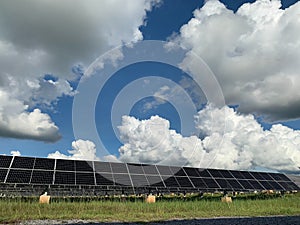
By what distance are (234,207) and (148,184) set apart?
9212 millimetres

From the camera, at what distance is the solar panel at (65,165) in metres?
24.0

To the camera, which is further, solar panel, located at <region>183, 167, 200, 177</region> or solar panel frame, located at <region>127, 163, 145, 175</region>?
solar panel, located at <region>183, 167, 200, 177</region>

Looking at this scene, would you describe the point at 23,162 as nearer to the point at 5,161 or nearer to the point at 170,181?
the point at 5,161

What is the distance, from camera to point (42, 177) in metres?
21.2

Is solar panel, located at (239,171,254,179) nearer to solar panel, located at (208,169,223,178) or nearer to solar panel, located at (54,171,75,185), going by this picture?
solar panel, located at (208,169,223,178)

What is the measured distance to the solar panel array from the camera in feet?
69.8

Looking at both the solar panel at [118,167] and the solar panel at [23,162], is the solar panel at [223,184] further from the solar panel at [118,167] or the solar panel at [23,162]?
the solar panel at [23,162]

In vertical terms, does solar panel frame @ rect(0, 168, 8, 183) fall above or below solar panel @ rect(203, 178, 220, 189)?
above

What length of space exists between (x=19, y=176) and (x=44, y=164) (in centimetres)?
355

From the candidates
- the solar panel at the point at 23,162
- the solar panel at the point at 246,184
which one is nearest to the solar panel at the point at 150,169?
the solar panel at the point at 246,184

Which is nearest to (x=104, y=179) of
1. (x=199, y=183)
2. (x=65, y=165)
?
(x=65, y=165)

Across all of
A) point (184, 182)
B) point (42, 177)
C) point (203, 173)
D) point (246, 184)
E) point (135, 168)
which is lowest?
point (246, 184)

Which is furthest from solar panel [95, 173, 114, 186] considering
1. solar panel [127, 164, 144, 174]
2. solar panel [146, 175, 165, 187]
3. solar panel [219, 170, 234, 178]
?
solar panel [219, 170, 234, 178]

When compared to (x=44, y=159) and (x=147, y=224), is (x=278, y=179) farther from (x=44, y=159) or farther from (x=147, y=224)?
(x=147, y=224)
